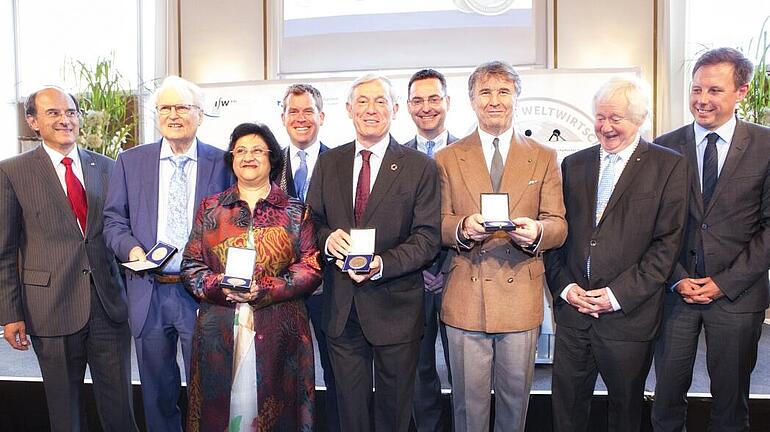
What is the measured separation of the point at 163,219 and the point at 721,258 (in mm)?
2310

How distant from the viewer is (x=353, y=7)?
233 inches

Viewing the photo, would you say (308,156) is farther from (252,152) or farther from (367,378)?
(367,378)

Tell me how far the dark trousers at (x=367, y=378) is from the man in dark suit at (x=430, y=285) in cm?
24

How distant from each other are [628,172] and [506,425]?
112 cm

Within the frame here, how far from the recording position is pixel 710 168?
2480mm

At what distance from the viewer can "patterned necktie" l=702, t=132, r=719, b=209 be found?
246 cm

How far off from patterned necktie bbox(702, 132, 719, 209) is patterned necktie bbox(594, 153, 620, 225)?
419 millimetres

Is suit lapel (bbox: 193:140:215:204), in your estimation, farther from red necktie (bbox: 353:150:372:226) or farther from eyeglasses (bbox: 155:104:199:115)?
red necktie (bbox: 353:150:372:226)

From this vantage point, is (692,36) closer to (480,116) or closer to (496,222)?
(480,116)

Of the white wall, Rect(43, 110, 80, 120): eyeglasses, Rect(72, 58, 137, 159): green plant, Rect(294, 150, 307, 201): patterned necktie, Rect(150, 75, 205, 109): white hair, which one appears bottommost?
Rect(294, 150, 307, 201): patterned necktie

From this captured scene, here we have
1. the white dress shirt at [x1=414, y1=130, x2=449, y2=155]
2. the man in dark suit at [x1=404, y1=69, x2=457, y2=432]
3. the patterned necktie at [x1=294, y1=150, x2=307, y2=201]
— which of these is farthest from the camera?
the white dress shirt at [x1=414, y1=130, x2=449, y2=155]

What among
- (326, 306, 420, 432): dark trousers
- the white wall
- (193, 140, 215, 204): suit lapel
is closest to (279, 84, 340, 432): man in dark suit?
(193, 140, 215, 204): suit lapel

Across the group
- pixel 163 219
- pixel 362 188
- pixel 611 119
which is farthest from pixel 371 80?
pixel 163 219

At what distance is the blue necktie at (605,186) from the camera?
2369 millimetres
